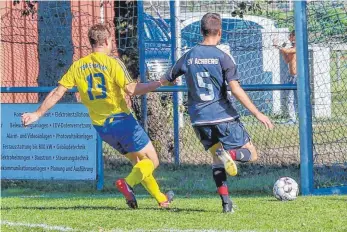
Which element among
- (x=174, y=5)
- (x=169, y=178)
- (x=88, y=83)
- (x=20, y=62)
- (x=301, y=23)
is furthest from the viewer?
(x=20, y=62)

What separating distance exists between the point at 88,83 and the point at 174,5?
13.6 feet

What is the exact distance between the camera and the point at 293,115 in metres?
12.9

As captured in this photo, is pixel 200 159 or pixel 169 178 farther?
pixel 200 159

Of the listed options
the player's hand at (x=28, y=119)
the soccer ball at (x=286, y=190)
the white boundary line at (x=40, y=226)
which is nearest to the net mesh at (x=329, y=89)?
the soccer ball at (x=286, y=190)

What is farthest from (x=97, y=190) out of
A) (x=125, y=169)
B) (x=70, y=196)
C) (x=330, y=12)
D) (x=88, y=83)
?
(x=330, y=12)

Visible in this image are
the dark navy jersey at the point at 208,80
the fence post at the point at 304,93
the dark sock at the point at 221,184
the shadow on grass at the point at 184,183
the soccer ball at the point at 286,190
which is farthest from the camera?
the shadow on grass at the point at 184,183

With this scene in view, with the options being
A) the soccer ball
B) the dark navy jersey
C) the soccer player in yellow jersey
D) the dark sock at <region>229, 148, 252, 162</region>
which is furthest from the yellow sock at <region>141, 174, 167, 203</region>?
the soccer ball

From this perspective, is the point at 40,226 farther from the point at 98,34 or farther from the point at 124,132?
the point at 98,34

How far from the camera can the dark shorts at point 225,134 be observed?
8359mm

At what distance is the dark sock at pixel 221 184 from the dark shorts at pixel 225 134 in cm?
28

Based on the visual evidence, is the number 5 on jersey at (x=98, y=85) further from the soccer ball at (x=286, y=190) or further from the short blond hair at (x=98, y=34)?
the soccer ball at (x=286, y=190)

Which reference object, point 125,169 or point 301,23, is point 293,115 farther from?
point 301,23

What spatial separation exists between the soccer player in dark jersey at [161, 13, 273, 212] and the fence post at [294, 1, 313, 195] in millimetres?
1571

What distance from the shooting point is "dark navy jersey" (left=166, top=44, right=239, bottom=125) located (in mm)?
8250
